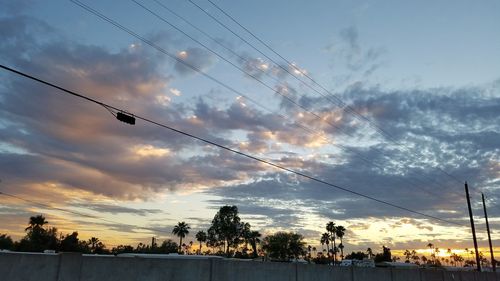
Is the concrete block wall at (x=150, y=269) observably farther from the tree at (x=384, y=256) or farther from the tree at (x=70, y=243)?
the tree at (x=384, y=256)

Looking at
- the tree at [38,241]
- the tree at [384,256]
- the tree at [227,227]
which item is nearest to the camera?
the tree at [38,241]

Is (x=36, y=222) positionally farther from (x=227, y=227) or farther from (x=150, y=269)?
(x=150, y=269)

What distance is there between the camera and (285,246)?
120250mm

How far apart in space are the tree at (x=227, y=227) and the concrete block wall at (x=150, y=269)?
97.5 meters

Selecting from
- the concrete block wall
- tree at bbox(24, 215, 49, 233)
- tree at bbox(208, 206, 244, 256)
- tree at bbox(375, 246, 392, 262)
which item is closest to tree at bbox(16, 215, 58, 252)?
tree at bbox(24, 215, 49, 233)

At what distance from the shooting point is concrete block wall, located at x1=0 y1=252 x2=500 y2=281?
1073 cm

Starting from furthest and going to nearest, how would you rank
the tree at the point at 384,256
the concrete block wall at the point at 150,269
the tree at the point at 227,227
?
the tree at the point at 384,256 → the tree at the point at 227,227 → the concrete block wall at the point at 150,269

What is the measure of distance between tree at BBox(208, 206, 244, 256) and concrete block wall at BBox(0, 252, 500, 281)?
97.5 metres

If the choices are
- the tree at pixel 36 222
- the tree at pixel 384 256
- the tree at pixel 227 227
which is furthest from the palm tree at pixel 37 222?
the tree at pixel 384 256

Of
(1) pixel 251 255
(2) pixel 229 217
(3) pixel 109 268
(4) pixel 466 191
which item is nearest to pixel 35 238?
(2) pixel 229 217

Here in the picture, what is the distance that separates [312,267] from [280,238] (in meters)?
104

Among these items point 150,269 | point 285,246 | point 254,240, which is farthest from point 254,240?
point 150,269

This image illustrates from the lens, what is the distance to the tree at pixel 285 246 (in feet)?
393

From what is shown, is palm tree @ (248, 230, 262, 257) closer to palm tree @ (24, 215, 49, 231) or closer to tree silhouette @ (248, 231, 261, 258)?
tree silhouette @ (248, 231, 261, 258)
